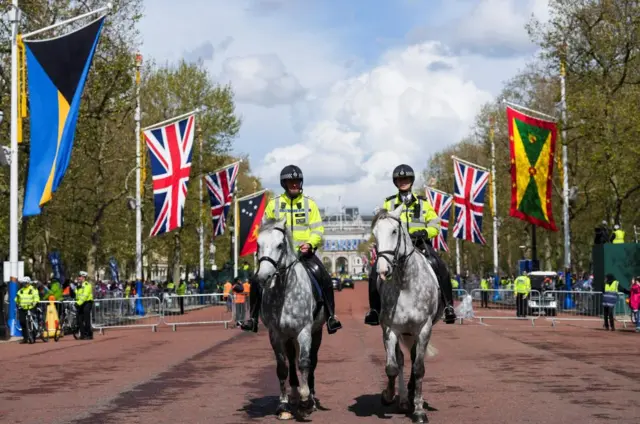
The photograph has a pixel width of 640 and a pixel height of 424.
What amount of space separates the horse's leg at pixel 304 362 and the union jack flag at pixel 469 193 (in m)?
37.1

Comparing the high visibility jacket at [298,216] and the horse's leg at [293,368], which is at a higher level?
the high visibility jacket at [298,216]

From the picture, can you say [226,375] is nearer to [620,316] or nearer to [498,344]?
[498,344]

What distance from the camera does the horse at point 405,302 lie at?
1087 cm

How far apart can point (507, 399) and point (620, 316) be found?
25210mm

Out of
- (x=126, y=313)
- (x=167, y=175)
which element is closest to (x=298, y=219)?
(x=126, y=313)

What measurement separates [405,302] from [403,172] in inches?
63.2

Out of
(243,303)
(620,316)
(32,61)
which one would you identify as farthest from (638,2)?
(32,61)

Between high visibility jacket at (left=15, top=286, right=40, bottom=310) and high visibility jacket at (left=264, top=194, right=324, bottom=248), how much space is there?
1817 cm

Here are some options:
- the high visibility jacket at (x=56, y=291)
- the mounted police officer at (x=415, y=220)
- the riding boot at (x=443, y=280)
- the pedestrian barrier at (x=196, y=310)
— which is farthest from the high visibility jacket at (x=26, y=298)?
the riding boot at (x=443, y=280)

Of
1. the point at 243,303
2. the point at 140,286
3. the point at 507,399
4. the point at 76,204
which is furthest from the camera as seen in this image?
the point at 76,204

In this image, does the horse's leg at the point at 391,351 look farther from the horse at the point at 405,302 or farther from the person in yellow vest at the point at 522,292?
the person in yellow vest at the point at 522,292

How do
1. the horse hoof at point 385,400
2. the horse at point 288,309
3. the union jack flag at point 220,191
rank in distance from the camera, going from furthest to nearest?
1. the union jack flag at point 220,191
2. the horse hoof at point 385,400
3. the horse at point 288,309

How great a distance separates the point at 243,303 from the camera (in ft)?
115

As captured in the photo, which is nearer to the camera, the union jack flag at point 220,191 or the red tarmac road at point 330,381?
Answer: the red tarmac road at point 330,381
